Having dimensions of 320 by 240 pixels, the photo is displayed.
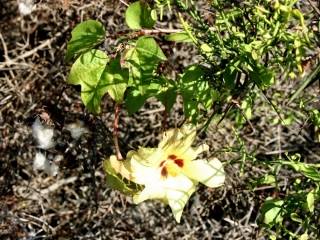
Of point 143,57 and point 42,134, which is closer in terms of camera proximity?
point 143,57

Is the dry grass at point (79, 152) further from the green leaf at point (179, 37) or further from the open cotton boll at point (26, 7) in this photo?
the green leaf at point (179, 37)

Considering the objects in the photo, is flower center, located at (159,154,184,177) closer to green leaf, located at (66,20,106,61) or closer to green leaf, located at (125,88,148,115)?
green leaf, located at (125,88,148,115)

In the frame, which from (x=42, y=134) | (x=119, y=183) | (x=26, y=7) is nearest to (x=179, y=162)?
(x=119, y=183)

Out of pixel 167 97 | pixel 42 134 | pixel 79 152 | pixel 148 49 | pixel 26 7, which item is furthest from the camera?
pixel 26 7

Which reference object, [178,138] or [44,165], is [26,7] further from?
[178,138]

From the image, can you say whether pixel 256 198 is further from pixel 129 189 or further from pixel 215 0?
pixel 215 0

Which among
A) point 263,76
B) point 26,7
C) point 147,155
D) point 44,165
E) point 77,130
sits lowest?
point 44,165

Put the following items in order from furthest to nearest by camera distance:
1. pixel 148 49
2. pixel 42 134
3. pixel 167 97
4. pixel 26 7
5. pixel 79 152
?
1. pixel 26 7
2. pixel 79 152
3. pixel 42 134
4. pixel 167 97
5. pixel 148 49
